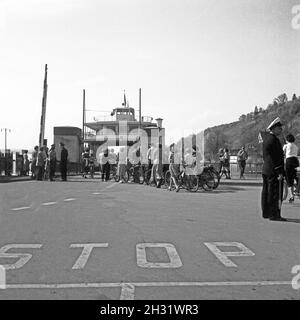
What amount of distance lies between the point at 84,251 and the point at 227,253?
6.26ft

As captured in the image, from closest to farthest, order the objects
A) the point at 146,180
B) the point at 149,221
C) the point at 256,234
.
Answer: the point at 256,234 → the point at 149,221 → the point at 146,180

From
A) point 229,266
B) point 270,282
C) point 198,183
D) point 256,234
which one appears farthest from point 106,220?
point 198,183

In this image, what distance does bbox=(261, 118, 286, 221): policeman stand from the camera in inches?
375

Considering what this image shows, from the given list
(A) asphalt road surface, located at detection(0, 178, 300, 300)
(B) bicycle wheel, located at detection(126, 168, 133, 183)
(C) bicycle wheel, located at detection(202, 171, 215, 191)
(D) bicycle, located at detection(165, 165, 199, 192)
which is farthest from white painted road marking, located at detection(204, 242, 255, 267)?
(B) bicycle wheel, located at detection(126, 168, 133, 183)

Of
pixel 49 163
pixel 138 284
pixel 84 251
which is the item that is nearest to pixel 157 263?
pixel 138 284

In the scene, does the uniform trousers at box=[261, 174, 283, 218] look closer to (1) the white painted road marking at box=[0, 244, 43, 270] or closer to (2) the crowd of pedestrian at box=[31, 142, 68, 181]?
(1) the white painted road marking at box=[0, 244, 43, 270]

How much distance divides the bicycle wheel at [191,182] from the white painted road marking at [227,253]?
1005 centimetres

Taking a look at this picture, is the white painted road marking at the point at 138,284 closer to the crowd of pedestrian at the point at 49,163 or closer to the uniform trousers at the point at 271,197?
the uniform trousers at the point at 271,197

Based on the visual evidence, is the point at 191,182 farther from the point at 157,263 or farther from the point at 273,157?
the point at 157,263

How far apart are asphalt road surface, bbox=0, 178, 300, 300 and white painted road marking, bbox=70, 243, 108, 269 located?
0.01 metres

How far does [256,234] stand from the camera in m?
8.05

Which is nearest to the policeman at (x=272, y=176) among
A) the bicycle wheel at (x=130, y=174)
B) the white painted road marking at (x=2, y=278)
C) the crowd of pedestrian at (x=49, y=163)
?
the white painted road marking at (x=2, y=278)
